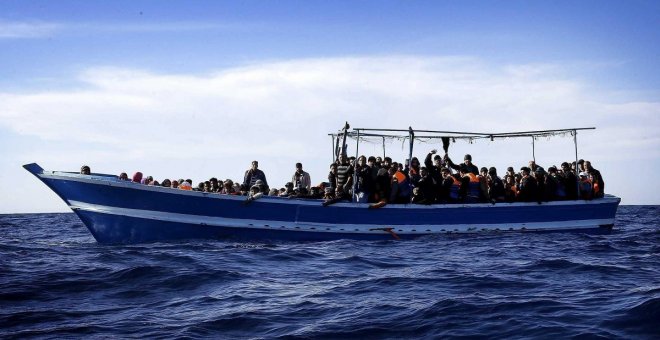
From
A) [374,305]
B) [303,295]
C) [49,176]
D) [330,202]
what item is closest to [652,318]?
[374,305]

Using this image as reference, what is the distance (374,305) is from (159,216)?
9.61m

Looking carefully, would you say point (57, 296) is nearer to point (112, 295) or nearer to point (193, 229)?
point (112, 295)

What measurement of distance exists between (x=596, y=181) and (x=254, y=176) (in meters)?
11.1

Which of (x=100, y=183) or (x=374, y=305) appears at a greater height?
(x=100, y=183)

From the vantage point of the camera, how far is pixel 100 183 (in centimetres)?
1664

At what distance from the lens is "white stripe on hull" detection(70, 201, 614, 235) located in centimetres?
1698

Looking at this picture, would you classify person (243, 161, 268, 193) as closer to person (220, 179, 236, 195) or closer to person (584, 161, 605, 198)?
person (220, 179, 236, 195)

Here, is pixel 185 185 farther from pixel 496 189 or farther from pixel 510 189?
pixel 510 189

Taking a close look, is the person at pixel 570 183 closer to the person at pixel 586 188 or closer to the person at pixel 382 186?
the person at pixel 586 188

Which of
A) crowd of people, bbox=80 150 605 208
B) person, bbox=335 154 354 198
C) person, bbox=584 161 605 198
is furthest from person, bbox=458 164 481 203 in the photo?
person, bbox=584 161 605 198

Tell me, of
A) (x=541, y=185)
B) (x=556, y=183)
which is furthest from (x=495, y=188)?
(x=556, y=183)

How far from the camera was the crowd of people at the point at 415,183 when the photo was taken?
1833 cm

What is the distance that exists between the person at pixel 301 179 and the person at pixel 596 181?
909 cm

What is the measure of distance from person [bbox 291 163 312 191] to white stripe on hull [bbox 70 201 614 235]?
1908mm
